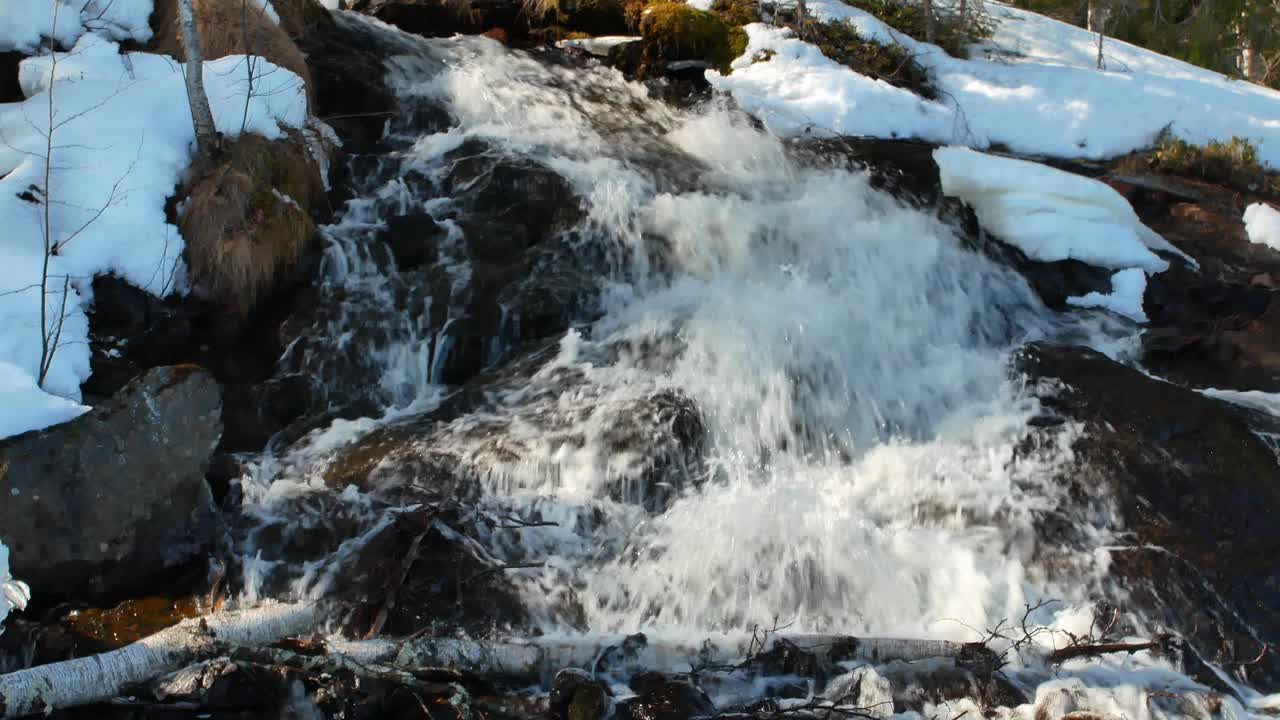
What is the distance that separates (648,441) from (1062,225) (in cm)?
472

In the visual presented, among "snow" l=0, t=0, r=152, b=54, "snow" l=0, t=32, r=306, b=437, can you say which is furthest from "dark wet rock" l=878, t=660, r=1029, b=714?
"snow" l=0, t=0, r=152, b=54

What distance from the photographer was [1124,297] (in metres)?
8.07

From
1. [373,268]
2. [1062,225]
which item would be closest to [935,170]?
Answer: [1062,225]

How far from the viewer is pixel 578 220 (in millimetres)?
8211

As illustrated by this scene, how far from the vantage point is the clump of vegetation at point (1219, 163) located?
368 inches

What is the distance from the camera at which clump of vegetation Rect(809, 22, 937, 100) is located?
1090 centimetres

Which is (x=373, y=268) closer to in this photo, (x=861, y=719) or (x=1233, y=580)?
(x=861, y=719)

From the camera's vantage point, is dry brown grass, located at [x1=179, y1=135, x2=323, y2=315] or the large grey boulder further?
dry brown grass, located at [x1=179, y1=135, x2=323, y2=315]

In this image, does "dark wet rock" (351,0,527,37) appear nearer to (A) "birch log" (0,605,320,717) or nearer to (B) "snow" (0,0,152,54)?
(B) "snow" (0,0,152,54)

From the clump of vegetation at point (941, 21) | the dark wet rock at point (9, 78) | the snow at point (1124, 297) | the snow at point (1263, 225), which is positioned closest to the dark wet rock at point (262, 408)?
the dark wet rock at point (9, 78)

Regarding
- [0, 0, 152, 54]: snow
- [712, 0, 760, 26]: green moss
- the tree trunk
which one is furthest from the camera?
[712, 0, 760, 26]: green moss

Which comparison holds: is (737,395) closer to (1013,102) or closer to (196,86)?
(196,86)

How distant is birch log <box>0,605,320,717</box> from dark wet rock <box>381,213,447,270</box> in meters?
4.04

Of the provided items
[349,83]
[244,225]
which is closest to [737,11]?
[349,83]
